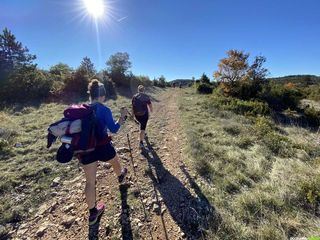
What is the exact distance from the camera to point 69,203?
3846mm

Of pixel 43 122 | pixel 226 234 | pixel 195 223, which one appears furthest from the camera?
pixel 43 122

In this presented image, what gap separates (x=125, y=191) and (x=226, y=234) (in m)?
2.04

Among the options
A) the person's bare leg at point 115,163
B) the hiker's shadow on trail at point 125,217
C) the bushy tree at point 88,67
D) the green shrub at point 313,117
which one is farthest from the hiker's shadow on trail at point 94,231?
the bushy tree at point 88,67

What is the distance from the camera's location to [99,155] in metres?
3.21

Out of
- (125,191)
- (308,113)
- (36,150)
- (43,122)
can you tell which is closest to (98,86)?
(125,191)

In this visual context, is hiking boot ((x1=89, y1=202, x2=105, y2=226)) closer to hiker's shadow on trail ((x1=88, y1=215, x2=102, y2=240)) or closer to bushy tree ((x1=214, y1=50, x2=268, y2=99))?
hiker's shadow on trail ((x1=88, y1=215, x2=102, y2=240))

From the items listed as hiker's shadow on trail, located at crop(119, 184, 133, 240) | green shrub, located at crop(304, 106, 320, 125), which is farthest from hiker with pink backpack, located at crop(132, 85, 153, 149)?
green shrub, located at crop(304, 106, 320, 125)

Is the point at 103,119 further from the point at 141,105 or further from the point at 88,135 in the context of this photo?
the point at 141,105

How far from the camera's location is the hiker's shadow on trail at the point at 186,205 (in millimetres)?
3160

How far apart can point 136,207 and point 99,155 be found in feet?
4.02

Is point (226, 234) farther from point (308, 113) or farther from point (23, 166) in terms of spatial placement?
point (308, 113)

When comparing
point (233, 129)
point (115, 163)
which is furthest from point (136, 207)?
point (233, 129)

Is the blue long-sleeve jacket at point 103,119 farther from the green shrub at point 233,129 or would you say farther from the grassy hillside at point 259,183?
the green shrub at point 233,129

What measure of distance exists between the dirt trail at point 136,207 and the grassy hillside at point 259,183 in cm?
39
